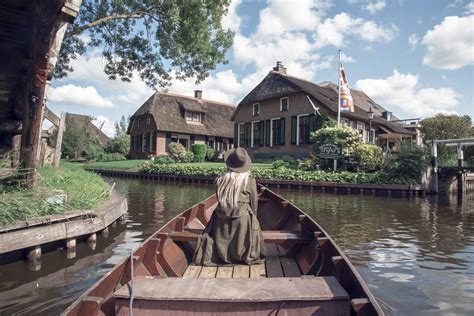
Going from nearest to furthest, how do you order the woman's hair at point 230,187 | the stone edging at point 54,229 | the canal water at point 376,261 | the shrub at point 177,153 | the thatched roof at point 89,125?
the woman's hair at point 230,187 → the canal water at point 376,261 → the stone edging at point 54,229 → the shrub at point 177,153 → the thatched roof at point 89,125

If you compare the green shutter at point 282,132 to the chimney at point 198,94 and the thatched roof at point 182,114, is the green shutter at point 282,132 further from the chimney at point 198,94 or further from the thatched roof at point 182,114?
the chimney at point 198,94

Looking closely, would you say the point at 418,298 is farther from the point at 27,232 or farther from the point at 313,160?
the point at 313,160

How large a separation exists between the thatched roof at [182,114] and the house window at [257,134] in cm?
831

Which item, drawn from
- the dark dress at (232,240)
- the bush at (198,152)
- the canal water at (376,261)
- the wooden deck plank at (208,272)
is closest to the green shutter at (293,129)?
the bush at (198,152)

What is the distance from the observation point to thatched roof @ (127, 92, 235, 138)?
38.9 metres

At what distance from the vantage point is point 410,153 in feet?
60.8

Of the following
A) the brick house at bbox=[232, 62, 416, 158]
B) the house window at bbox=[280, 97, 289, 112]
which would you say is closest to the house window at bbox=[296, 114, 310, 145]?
the brick house at bbox=[232, 62, 416, 158]

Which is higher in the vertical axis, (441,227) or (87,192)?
(87,192)

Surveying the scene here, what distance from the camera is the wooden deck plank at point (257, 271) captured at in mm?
4266

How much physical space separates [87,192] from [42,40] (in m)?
4.10

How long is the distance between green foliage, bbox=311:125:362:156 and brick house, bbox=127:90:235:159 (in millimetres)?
19768

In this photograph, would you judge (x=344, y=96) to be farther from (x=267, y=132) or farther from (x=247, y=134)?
(x=247, y=134)

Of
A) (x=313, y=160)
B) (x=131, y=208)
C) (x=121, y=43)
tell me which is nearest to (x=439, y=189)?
(x=313, y=160)

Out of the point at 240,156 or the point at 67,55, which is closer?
the point at 240,156
